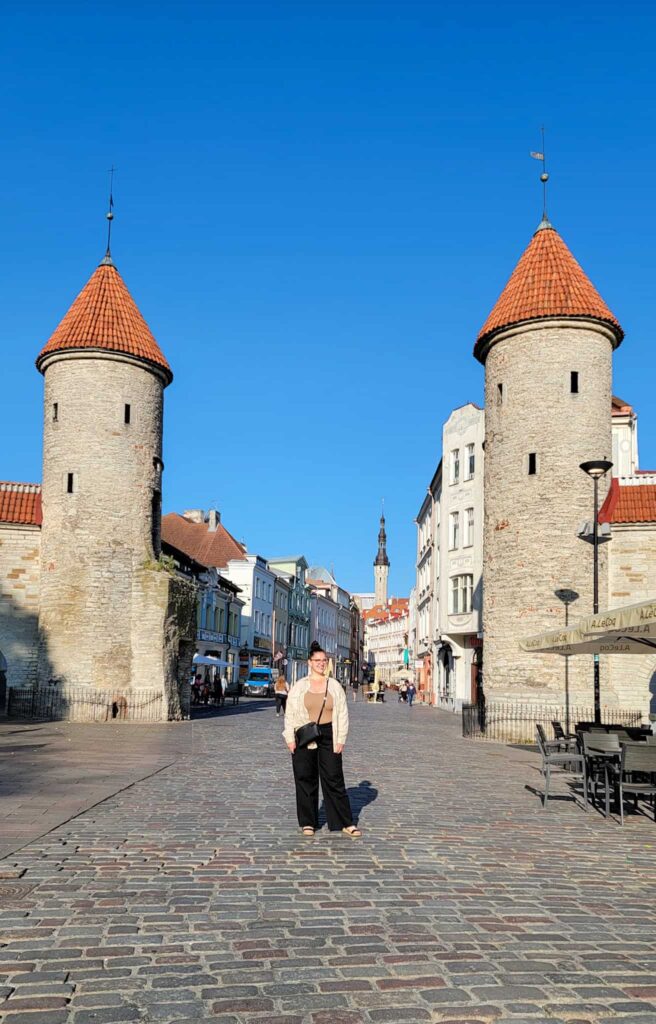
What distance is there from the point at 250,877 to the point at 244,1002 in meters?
2.66

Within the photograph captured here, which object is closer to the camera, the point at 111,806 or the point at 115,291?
the point at 111,806

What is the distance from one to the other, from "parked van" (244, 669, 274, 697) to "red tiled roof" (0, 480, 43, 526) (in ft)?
117

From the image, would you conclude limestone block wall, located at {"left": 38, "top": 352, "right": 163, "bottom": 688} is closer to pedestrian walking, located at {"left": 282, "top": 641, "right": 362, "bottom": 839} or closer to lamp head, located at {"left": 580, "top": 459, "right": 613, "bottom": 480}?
lamp head, located at {"left": 580, "top": 459, "right": 613, "bottom": 480}

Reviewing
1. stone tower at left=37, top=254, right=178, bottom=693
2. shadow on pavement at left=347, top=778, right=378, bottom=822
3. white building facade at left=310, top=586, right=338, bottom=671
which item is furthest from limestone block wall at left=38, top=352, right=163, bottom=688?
white building facade at left=310, top=586, right=338, bottom=671

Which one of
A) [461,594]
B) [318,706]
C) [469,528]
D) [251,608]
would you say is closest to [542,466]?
[318,706]

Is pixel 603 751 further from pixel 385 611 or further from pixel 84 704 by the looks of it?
pixel 385 611

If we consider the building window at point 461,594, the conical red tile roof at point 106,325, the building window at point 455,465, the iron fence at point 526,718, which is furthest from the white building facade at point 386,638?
the iron fence at point 526,718

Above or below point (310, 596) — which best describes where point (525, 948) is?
below

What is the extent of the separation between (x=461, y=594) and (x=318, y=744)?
3712 cm

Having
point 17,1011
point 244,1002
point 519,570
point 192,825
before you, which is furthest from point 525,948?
point 519,570

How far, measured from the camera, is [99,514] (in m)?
29.4

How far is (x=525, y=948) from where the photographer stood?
5.38 m

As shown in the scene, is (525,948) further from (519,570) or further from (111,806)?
(519,570)

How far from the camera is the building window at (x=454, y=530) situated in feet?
154
